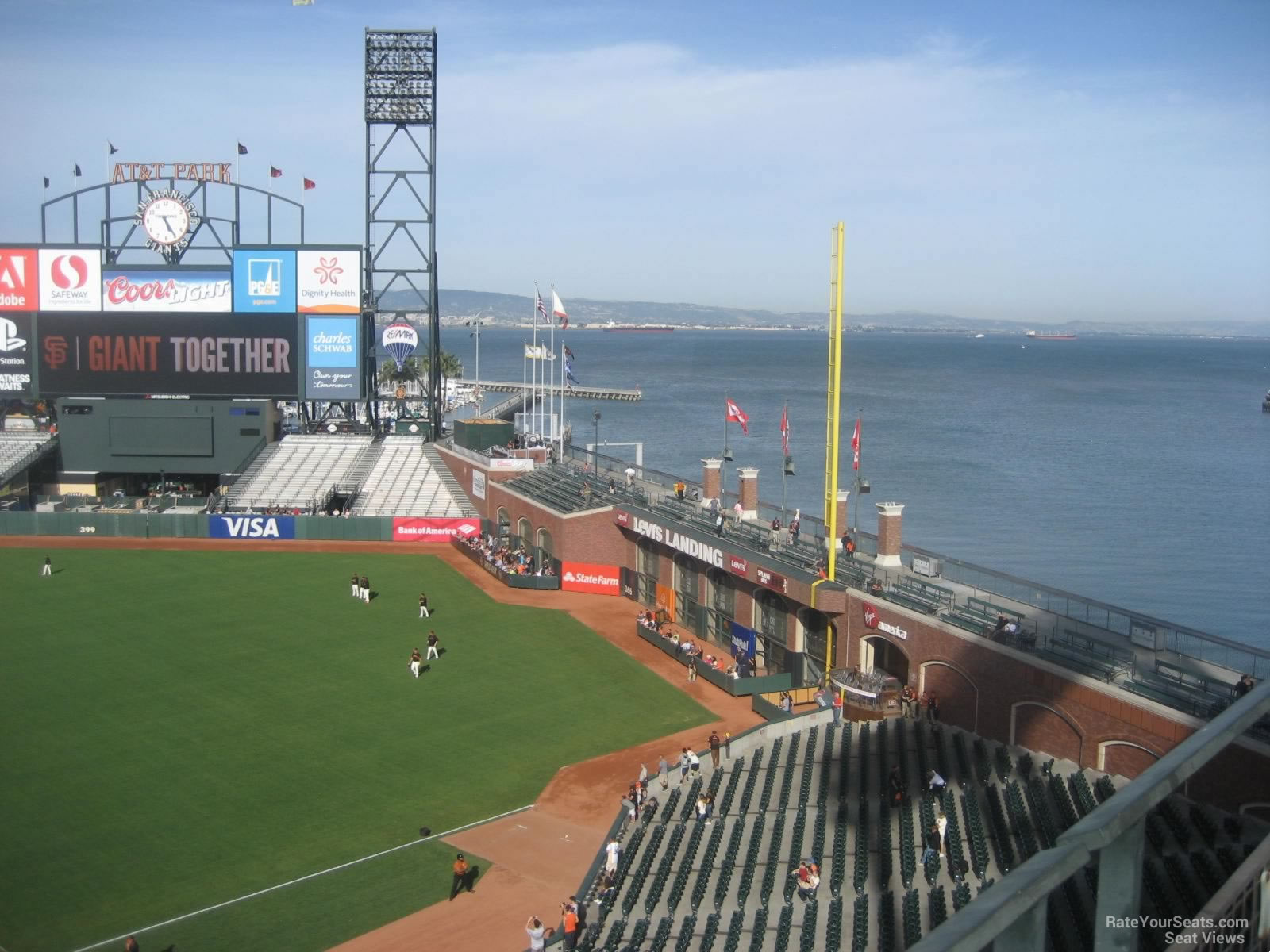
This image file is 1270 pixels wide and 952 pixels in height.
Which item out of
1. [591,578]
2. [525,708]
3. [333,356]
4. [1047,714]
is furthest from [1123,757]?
[333,356]

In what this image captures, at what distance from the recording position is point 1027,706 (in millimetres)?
21484

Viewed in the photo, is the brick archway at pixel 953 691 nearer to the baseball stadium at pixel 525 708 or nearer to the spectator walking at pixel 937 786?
the baseball stadium at pixel 525 708

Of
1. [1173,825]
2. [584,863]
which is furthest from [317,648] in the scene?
[1173,825]

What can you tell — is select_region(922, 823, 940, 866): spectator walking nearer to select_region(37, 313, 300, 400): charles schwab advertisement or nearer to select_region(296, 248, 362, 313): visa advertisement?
select_region(296, 248, 362, 313): visa advertisement

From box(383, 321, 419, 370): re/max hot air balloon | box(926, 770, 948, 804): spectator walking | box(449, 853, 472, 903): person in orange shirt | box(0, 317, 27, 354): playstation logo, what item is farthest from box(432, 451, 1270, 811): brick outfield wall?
box(0, 317, 27, 354): playstation logo

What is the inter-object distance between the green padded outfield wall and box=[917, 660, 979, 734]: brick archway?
3775 cm

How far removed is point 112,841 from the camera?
20875 mm

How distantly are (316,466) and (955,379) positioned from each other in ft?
427

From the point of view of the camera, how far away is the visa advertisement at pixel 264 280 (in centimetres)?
5116

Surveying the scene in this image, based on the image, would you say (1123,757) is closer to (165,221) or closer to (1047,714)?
(1047,714)

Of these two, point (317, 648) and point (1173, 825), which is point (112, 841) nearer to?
point (317, 648)

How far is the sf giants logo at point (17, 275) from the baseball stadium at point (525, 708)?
0.37 feet
